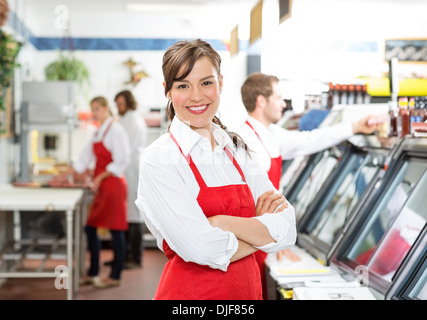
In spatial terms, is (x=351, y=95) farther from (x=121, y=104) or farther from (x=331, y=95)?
(x=121, y=104)

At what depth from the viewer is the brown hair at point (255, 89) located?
1.48 metres

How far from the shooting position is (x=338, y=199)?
2518mm

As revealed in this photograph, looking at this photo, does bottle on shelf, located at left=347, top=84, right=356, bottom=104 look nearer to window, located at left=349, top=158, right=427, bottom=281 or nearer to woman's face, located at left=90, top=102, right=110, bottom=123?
window, located at left=349, top=158, right=427, bottom=281

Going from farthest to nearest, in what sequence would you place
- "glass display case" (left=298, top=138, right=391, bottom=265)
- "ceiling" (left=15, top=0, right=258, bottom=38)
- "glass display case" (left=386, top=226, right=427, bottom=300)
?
"glass display case" (left=298, top=138, right=391, bottom=265)
"glass display case" (left=386, top=226, right=427, bottom=300)
"ceiling" (left=15, top=0, right=258, bottom=38)

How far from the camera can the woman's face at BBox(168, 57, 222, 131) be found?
1045mm

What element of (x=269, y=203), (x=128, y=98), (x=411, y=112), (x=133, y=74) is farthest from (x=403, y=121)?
(x=133, y=74)

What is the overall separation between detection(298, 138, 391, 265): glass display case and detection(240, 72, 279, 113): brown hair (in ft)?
2.71

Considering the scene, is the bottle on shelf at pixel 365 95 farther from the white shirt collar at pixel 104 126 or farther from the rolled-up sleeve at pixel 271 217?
the white shirt collar at pixel 104 126

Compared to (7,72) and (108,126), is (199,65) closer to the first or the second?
(108,126)

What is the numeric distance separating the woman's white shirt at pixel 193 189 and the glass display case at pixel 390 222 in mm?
Answer: 781

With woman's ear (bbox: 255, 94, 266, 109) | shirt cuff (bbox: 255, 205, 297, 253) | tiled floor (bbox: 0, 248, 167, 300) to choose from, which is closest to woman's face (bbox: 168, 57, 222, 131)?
shirt cuff (bbox: 255, 205, 297, 253)

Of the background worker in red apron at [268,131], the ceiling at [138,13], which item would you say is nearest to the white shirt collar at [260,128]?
the background worker in red apron at [268,131]

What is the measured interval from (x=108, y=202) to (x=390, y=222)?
10.4 feet
